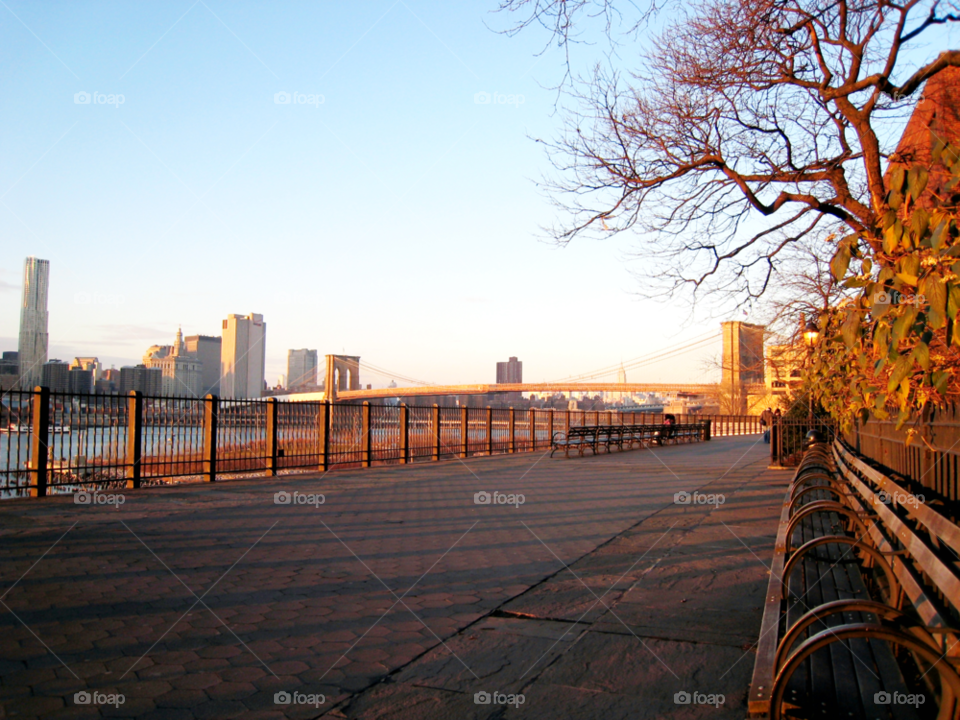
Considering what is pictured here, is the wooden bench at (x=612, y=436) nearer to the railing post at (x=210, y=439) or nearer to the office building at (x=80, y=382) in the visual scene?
the railing post at (x=210, y=439)

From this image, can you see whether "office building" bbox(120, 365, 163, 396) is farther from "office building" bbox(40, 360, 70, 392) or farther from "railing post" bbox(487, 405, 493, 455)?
"railing post" bbox(487, 405, 493, 455)

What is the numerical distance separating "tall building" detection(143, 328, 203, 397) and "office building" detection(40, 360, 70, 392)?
1.76m

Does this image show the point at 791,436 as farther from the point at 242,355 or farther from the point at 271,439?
the point at 242,355

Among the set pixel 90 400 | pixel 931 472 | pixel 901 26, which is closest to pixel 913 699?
pixel 931 472

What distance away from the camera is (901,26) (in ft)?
31.4

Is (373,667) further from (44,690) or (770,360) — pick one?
(770,360)

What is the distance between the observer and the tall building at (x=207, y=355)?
25.4 metres

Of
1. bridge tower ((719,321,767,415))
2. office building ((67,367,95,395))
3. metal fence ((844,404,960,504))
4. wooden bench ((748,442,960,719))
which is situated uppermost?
bridge tower ((719,321,767,415))

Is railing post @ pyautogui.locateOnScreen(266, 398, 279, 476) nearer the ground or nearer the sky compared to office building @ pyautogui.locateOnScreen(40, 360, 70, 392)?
nearer the ground

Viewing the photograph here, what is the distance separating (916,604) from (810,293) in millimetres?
15127

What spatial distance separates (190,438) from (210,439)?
1.36 feet

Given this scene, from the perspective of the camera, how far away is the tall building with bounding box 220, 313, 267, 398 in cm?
2755

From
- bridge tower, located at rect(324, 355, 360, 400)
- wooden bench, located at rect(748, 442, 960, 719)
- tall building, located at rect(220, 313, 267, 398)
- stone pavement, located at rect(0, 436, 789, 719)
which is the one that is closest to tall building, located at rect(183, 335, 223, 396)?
tall building, located at rect(220, 313, 267, 398)

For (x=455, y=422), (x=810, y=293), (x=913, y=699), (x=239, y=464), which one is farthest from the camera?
(x=455, y=422)
